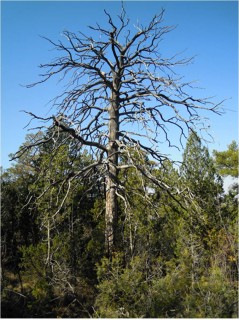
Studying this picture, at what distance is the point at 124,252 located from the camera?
23.0 ft

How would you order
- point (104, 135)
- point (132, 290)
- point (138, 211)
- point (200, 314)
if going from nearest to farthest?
point (200, 314) < point (132, 290) < point (104, 135) < point (138, 211)

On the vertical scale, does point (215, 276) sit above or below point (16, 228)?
below

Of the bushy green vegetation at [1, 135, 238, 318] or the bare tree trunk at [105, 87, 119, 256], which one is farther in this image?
the bare tree trunk at [105, 87, 119, 256]

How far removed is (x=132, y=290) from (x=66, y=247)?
5.88 m

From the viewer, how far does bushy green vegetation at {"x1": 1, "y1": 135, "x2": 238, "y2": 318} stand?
5.20 m

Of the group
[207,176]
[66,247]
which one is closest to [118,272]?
[66,247]

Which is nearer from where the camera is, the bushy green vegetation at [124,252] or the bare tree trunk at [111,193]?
the bushy green vegetation at [124,252]

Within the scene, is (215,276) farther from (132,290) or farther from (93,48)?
(93,48)

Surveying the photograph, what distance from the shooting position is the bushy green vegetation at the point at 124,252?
520cm

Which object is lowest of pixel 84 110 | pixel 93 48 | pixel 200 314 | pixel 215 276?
pixel 200 314

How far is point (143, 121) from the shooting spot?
6.97 metres

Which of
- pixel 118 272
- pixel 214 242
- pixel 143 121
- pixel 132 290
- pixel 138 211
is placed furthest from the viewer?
pixel 214 242

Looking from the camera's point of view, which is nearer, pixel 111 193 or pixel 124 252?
pixel 124 252

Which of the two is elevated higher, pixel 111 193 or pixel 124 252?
pixel 111 193
